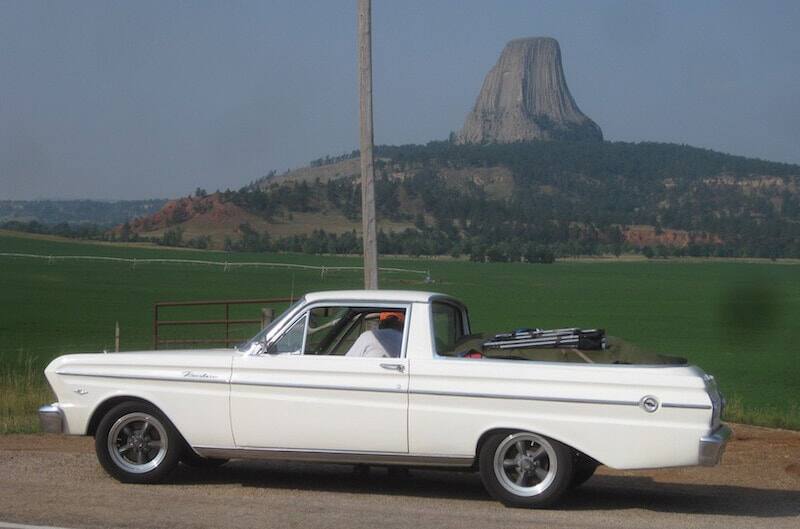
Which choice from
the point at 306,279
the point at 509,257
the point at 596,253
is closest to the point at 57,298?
the point at 306,279

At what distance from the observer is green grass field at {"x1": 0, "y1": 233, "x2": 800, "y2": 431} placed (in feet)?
117

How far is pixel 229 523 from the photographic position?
7.88m

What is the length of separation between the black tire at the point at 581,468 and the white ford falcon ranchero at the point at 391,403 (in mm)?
25

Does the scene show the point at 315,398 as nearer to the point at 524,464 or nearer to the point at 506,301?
the point at 524,464

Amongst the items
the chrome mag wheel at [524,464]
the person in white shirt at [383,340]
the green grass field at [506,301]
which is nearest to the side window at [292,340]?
the person in white shirt at [383,340]

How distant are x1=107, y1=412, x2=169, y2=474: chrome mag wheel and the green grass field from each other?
4539mm

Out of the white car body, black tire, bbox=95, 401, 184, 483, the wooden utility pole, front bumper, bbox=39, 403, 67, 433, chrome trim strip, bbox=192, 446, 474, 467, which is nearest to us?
the white car body

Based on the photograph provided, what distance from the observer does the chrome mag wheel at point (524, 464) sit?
28.2ft

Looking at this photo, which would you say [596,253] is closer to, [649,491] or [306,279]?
[306,279]

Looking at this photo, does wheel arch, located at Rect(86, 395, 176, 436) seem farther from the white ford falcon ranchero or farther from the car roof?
the car roof

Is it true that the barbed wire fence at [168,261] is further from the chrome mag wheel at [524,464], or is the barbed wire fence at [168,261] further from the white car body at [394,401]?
the chrome mag wheel at [524,464]

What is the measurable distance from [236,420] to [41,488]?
1.56 meters

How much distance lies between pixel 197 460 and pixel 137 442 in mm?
779

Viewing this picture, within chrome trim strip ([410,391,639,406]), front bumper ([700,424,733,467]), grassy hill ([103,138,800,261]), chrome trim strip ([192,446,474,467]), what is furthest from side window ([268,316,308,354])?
grassy hill ([103,138,800,261])
